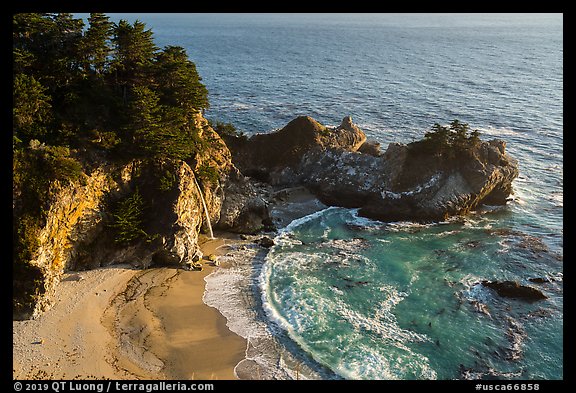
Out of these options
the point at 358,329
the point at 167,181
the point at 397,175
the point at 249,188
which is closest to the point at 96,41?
the point at 167,181

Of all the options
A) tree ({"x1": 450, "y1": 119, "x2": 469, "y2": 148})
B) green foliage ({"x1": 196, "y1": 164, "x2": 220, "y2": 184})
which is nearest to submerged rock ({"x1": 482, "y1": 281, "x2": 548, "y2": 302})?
tree ({"x1": 450, "y1": 119, "x2": 469, "y2": 148})

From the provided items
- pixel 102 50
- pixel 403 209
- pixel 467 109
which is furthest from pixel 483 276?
pixel 467 109

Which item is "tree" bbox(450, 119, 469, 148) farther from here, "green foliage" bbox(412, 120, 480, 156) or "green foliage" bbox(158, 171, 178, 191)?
"green foliage" bbox(158, 171, 178, 191)

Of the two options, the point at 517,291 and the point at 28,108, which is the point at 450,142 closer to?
the point at 517,291

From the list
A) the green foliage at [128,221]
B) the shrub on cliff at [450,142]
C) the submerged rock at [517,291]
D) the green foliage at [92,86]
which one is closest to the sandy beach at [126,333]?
the green foliage at [128,221]

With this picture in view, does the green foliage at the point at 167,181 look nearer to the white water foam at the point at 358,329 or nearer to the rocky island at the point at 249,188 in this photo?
the rocky island at the point at 249,188
